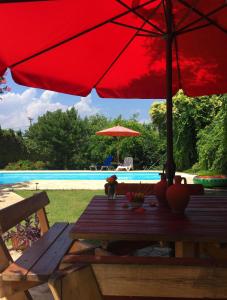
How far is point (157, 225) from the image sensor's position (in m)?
2.27

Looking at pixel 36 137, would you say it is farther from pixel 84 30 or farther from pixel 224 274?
pixel 224 274

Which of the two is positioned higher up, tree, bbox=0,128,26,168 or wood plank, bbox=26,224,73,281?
tree, bbox=0,128,26,168

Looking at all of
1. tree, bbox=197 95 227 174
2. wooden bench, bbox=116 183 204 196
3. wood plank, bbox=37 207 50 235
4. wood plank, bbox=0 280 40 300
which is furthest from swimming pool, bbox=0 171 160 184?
wood plank, bbox=0 280 40 300

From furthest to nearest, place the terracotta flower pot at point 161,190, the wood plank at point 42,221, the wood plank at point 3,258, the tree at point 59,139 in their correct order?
1. the tree at point 59,139
2. the wood plank at point 42,221
3. the terracotta flower pot at point 161,190
4. the wood plank at point 3,258

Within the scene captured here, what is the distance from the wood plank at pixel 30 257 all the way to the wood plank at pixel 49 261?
27 millimetres

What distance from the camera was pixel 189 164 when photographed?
1802 cm

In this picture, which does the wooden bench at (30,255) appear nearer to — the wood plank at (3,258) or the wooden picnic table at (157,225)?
the wood plank at (3,258)

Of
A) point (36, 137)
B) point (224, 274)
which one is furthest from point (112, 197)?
point (36, 137)

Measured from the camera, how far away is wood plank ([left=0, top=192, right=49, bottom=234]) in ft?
8.23

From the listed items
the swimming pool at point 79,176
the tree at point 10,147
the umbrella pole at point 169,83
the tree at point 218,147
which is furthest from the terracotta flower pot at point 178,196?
the tree at point 10,147

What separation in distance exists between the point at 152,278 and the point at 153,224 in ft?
4.16

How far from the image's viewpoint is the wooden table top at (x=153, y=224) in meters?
2.04

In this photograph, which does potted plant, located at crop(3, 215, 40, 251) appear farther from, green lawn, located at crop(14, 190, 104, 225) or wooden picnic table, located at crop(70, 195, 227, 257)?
green lawn, located at crop(14, 190, 104, 225)

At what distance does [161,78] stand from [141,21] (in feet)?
2.92
